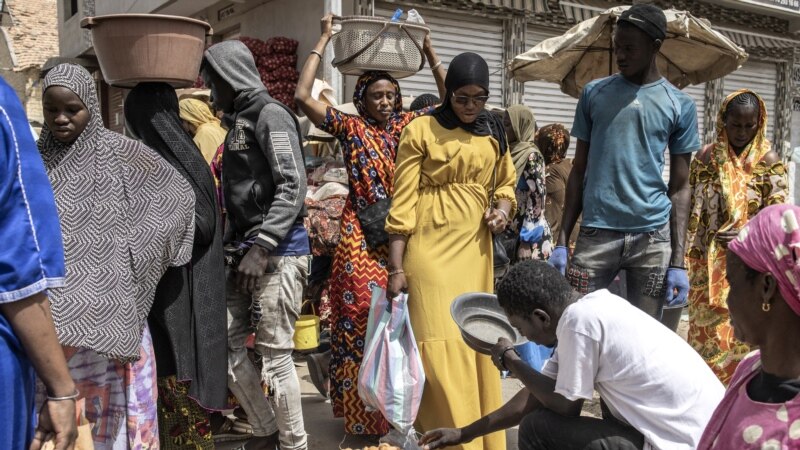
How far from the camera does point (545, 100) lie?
10461mm

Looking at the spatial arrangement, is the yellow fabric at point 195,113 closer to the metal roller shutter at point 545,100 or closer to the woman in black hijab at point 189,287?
the woman in black hijab at point 189,287

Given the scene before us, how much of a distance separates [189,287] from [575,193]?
1877 millimetres

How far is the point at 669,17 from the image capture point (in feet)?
14.3

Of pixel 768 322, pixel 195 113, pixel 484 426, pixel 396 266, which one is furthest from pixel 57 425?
pixel 195 113

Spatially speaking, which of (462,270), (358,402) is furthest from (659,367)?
(358,402)

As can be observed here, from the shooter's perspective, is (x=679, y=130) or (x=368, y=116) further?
(x=368, y=116)

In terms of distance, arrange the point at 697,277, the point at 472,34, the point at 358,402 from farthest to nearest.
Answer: the point at 472,34 → the point at 697,277 → the point at 358,402

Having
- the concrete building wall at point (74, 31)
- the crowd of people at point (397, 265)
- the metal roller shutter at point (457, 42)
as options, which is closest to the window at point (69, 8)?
the concrete building wall at point (74, 31)

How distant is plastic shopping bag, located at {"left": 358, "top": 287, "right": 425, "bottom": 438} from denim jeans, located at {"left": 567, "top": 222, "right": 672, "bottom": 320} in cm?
83

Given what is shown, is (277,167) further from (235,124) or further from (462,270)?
(462,270)

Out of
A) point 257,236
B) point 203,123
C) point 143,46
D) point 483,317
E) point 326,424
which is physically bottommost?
point 326,424

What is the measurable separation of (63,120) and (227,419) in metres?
2.26

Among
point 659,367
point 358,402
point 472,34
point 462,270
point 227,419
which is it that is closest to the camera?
point 659,367

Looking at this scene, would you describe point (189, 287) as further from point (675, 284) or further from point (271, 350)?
point (675, 284)
